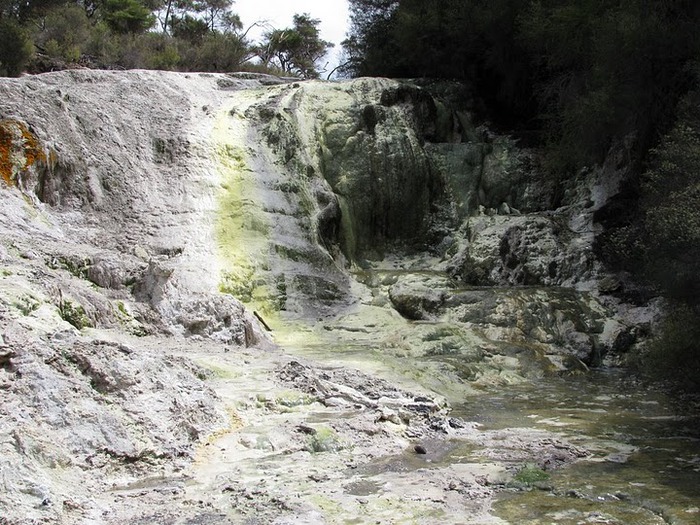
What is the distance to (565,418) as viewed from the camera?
23.0 ft

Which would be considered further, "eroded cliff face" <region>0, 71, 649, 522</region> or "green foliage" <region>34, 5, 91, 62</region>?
"green foliage" <region>34, 5, 91, 62</region>

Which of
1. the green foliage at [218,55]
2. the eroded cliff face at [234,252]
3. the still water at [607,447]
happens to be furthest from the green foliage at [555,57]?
the still water at [607,447]

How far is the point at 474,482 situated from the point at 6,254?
551 cm

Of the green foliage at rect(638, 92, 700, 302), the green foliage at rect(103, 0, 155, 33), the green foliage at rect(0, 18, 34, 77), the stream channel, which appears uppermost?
the green foliage at rect(103, 0, 155, 33)

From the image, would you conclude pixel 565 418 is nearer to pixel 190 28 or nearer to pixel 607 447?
pixel 607 447

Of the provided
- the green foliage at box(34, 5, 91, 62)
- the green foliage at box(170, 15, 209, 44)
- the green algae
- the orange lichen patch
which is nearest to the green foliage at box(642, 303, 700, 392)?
the green algae

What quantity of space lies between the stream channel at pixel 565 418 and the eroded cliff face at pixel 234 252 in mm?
111

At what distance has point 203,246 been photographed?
11.1m

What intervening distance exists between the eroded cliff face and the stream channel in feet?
0.36

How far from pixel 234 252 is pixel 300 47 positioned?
21.2 meters

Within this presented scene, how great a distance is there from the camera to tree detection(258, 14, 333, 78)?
97.5ft

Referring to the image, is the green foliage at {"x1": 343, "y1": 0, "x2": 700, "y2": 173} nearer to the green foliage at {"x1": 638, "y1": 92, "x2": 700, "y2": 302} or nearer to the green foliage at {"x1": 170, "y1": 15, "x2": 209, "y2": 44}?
the green foliage at {"x1": 638, "y1": 92, "x2": 700, "y2": 302}

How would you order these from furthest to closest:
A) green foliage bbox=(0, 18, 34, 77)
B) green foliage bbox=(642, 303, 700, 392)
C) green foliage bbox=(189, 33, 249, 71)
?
1. green foliage bbox=(189, 33, 249, 71)
2. green foliage bbox=(0, 18, 34, 77)
3. green foliage bbox=(642, 303, 700, 392)

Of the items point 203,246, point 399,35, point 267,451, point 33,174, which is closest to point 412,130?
point 399,35
